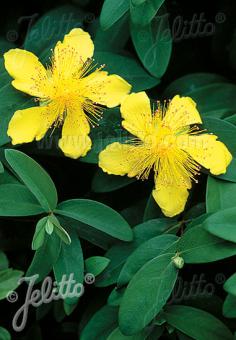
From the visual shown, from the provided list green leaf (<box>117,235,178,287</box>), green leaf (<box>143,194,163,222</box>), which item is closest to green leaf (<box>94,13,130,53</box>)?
green leaf (<box>143,194,163,222</box>)

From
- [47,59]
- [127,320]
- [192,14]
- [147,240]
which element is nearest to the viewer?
[127,320]

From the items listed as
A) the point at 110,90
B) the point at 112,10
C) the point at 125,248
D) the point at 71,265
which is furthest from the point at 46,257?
the point at 112,10

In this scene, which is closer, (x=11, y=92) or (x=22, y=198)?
(x=22, y=198)

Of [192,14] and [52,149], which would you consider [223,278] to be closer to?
[52,149]

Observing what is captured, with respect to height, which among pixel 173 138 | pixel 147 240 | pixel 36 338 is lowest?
pixel 36 338

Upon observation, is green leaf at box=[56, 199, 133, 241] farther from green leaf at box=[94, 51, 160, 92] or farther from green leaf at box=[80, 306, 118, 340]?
green leaf at box=[94, 51, 160, 92]

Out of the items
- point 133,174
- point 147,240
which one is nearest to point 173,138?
point 133,174

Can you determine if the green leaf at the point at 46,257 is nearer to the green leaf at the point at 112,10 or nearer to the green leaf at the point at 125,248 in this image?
the green leaf at the point at 125,248
